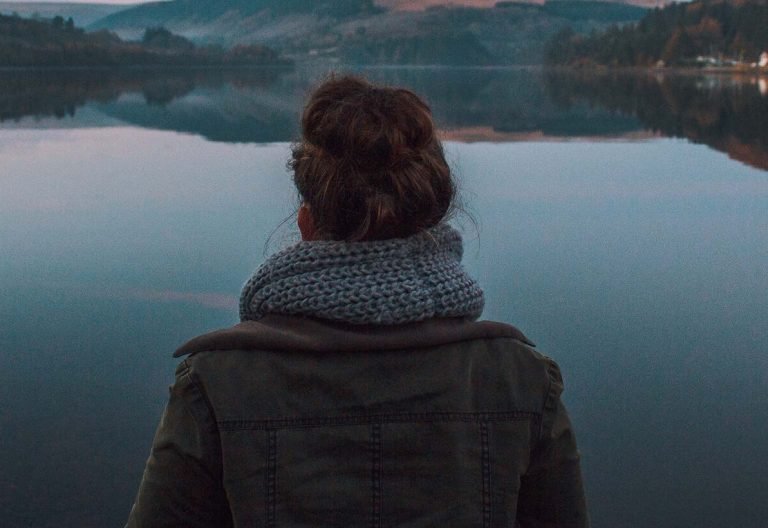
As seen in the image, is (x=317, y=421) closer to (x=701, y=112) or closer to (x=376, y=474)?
(x=376, y=474)

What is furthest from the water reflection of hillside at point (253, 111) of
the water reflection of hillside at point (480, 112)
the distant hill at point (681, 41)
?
the distant hill at point (681, 41)

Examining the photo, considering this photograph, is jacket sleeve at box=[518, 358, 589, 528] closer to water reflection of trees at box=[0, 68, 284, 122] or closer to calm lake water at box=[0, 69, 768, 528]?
calm lake water at box=[0, 69, 768, 528]

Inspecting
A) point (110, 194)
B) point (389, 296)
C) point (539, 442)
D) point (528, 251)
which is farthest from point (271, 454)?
point (110, 194)

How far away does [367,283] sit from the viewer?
4.11ft

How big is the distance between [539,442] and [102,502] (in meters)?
2.04

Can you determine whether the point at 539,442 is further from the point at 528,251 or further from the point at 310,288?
the point at 528,251

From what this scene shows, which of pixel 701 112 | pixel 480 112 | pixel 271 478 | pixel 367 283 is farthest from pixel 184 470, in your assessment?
pixel 701 112

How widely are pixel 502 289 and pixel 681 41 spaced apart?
56030 mm

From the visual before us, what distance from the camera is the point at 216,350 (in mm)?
1249

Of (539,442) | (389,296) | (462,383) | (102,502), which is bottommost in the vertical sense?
(102,502)

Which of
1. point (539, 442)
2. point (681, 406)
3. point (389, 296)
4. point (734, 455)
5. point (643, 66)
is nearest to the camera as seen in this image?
point (389, 296)

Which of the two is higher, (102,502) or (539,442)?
(539,442)

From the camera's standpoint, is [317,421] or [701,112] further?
[701,112]

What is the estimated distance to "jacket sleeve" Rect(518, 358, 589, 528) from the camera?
133 centimetres
